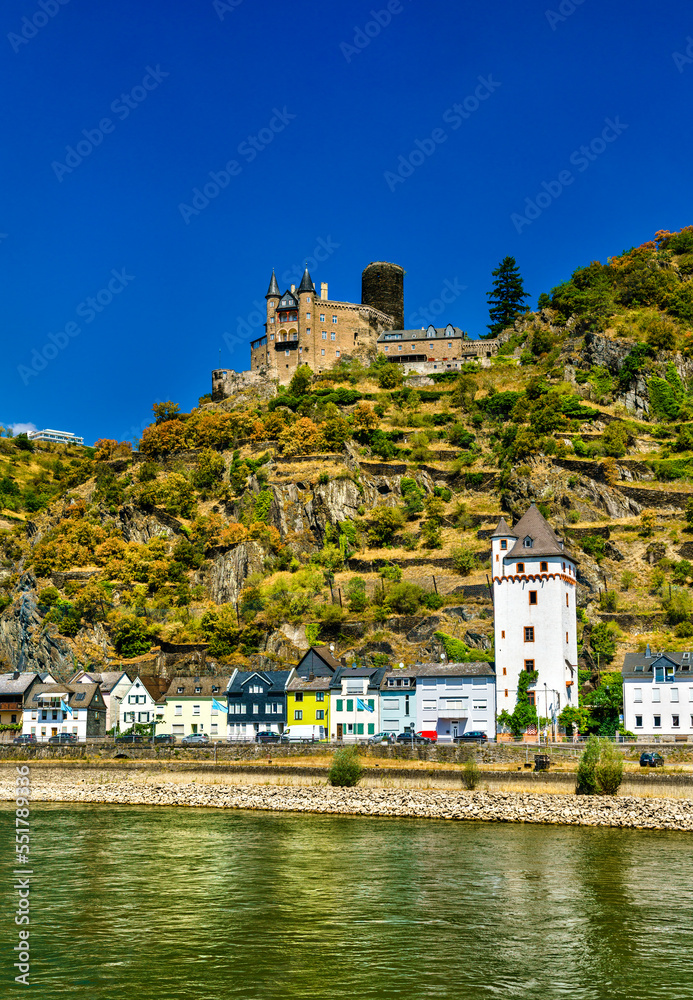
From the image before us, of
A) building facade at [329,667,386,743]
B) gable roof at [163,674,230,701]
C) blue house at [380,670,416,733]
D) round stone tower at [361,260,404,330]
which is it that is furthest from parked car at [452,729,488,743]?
round stone tower at [361,260,404,330]

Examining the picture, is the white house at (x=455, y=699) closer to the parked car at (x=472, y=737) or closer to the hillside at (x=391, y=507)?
the parked car at (x=472, y=737)

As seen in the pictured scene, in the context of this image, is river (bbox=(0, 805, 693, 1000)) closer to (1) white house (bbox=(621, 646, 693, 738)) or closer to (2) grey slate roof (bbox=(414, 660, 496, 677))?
(1) white house (bbox=(621, 646, 693, 738))

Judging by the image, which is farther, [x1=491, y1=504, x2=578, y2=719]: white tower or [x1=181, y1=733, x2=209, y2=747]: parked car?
[x1=181, y1=733, x2=209, y2=747]: parked car

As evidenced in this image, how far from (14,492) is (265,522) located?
5308cm

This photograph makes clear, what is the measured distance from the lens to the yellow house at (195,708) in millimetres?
74000

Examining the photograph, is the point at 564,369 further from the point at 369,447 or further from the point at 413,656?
the point at 413,656

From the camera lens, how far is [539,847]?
37312mm

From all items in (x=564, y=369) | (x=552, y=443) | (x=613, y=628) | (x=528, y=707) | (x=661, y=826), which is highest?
(x=564, y=369)

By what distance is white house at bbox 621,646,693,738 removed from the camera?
5750 centimetres

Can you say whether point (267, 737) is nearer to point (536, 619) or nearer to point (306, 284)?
point (536, 619)

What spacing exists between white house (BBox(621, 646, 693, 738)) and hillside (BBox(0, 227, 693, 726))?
1703 millimetres

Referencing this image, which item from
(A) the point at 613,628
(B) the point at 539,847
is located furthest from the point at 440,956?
(A) the point at 613,628

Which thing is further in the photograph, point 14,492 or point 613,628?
point 14,492

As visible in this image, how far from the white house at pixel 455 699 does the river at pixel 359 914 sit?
1815 centimetres
